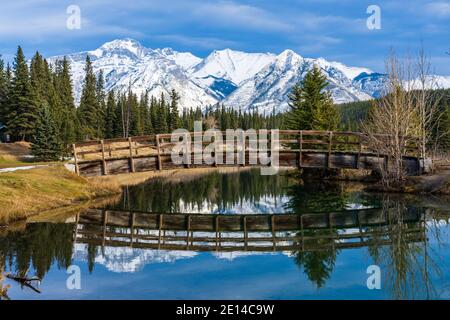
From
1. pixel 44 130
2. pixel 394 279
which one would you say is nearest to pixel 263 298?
pixel 394 279

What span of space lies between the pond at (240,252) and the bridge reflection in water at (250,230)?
1.8 inches

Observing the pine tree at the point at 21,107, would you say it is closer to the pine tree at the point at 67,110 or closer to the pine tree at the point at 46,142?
the pine tree at the point at 67,110

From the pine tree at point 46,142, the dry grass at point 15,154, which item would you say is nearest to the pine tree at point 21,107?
the dry grass at point 15,154

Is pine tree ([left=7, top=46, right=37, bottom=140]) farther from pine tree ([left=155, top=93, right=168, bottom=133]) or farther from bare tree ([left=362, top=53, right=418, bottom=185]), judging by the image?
bare tree ([left=362, top=53, right=418, bottom=185])

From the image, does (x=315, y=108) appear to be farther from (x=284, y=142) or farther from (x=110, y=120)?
(x=110, y=120)

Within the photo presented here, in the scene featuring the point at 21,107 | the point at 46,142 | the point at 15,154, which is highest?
the point at 21,107

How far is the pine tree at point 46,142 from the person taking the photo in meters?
59.7

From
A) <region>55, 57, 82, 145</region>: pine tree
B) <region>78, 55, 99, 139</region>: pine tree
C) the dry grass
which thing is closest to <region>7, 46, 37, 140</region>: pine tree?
the dry grass

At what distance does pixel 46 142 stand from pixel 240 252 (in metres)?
47.8

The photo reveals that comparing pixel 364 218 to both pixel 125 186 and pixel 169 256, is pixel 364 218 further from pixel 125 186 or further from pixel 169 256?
pixel 125 186

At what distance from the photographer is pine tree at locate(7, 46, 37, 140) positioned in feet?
247

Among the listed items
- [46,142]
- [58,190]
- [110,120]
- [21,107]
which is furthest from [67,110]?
[58,190]

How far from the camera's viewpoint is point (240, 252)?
17.9 m

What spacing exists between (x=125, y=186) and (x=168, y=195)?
317 inches
